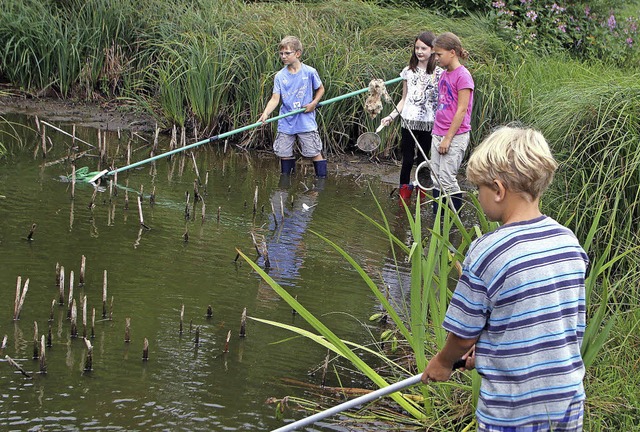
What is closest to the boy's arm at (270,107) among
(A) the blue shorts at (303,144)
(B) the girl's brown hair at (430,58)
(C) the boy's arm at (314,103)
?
(C) the boy's arm at (314,103)

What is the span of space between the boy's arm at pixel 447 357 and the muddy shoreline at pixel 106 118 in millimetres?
7253

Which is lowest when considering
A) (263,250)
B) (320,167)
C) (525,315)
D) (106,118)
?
(106,118)

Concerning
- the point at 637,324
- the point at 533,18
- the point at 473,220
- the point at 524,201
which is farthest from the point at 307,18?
the point at 524,201

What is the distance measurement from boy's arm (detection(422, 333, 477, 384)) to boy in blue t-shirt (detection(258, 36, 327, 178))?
20.8ft

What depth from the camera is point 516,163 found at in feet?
9.20

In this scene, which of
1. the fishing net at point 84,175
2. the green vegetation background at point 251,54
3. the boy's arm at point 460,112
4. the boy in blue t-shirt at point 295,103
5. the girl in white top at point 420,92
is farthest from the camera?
the green vegetation background at point 251,54

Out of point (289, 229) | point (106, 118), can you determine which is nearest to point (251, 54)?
point (106, 118)

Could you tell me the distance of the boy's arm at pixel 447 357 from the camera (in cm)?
290

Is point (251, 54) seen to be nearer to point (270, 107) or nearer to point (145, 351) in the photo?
point (270, 107)

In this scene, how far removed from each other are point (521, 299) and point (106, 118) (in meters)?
9.27

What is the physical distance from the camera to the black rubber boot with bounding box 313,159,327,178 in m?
9.70

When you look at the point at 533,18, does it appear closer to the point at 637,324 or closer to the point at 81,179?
the point at 81,179

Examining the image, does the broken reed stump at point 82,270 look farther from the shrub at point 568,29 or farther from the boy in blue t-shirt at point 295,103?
the shrub at point 568,29

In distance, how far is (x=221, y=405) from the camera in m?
4.38
